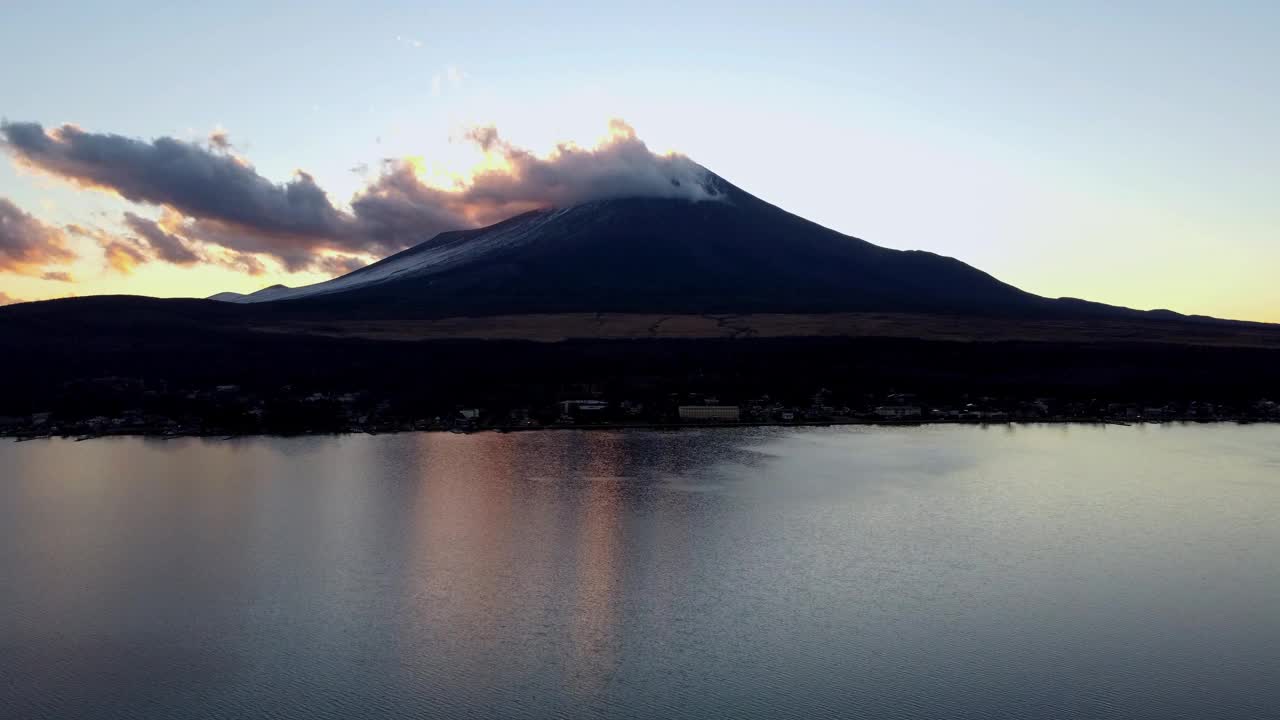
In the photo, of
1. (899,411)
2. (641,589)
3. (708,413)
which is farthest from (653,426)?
(641,589)

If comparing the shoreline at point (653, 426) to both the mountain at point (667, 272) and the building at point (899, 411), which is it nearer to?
the building at point (899, 411)

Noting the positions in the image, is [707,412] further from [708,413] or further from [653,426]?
[653,426]

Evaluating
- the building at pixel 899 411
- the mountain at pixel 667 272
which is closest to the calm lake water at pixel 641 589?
the building at pixel 899 411

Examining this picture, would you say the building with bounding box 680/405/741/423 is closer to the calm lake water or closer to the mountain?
the calm lake water

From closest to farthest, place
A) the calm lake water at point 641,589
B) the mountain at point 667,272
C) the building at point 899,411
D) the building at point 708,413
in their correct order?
the calm lake water at point 641,589 < the building at point 708,413 < the building at point 899,411 < the mountain at point 667,272

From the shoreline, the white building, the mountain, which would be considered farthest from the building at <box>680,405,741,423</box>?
the mountain
